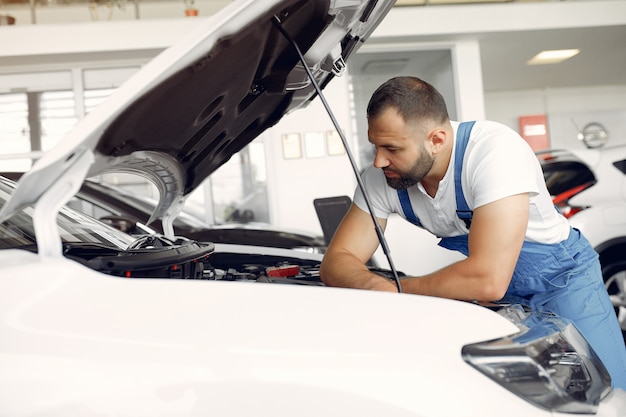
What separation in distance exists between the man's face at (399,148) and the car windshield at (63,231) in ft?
2.84

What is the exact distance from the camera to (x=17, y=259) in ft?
4.41

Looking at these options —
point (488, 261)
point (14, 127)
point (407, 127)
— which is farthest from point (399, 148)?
point (14, 127)

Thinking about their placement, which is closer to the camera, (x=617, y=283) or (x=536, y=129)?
(x=617, y=283)

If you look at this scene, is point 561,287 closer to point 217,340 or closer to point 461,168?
point 461,168

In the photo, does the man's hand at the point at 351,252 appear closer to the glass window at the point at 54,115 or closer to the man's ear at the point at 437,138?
the man's ear at the point at 437,138

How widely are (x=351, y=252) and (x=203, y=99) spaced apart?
0.91 meters

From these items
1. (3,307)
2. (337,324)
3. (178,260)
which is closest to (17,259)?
(3,307)

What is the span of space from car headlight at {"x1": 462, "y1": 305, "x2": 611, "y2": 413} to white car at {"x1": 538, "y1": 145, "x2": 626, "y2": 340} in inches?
131

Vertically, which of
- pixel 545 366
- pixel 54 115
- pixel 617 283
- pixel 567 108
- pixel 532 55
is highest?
pixel 532 55

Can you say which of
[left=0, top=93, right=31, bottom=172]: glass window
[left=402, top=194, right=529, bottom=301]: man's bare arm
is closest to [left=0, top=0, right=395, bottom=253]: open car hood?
[left=402, top=194, right=529, bottom=301]: man's bare arm

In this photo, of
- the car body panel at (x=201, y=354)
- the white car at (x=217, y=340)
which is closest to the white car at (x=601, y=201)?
the white car at (x=217, y=340)

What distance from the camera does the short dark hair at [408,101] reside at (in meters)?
2.09

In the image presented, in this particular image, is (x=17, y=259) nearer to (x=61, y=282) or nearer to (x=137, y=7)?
(x=61, y=282)

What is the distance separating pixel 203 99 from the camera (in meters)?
1.67
